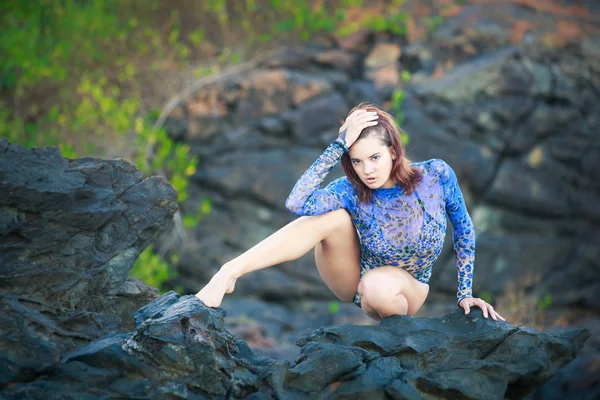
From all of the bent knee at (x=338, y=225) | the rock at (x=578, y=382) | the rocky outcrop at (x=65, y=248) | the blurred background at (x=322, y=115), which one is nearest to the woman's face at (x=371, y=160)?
the bent knee at (x=338, y=225)

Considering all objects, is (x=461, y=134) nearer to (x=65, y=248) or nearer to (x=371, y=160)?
(x=371, y=160)

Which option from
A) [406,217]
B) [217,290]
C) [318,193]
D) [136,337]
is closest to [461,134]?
[406,217]

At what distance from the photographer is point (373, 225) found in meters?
3.68

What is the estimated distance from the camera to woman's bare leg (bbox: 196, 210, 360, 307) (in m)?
3.46

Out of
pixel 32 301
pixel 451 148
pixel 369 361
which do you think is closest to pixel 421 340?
pixel 369 361

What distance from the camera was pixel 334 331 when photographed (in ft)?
11.3

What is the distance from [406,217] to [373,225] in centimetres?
18

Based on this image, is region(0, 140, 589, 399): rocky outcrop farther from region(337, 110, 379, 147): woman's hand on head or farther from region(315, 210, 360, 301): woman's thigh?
region(337, 110, 379, 147): woman's hand on head

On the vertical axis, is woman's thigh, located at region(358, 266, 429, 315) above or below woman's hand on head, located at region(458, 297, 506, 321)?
above

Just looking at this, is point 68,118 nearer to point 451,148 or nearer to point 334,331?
point 451,148

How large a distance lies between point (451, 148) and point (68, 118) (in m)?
4.62

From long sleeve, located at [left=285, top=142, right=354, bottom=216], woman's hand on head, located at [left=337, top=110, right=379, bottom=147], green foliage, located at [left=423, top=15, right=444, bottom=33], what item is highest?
green foliage, located at [left=423, top=15, right=444, bottom=33]

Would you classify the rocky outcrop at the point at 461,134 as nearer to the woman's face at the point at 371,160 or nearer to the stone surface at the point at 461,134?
the stone surface at the point at 461,134

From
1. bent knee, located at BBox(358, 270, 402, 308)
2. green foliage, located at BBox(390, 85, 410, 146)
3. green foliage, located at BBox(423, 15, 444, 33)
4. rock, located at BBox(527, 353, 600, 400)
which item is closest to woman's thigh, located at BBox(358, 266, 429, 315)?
bent knee, located at BBox(358, 270, 402, 308)
